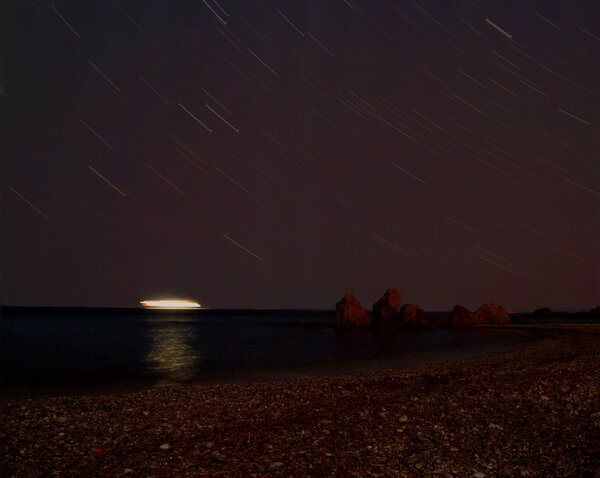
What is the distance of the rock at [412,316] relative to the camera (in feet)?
314

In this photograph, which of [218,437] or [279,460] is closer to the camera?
[279,460]

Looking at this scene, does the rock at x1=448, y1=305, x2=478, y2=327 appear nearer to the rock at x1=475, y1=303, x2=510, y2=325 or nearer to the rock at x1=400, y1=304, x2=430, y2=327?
the rock at x1=475, y1=303, x2=510, y2=325

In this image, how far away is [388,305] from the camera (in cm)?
9838

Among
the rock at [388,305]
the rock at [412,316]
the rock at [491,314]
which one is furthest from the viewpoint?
the rock at [388,305]

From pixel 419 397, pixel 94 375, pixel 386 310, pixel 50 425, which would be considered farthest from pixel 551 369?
pixel 386 310

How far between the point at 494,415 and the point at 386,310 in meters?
88.9

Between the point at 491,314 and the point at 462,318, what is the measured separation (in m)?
12.0

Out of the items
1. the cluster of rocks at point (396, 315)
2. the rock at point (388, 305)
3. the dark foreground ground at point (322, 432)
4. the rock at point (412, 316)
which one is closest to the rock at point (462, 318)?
the cluster of rocks at point (396, 315)

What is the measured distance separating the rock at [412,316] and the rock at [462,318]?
656cm

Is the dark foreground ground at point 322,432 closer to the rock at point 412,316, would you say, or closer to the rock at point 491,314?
the rock at point 412,316

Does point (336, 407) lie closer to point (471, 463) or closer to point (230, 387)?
point (471, 463)

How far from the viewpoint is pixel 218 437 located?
31.6 feet

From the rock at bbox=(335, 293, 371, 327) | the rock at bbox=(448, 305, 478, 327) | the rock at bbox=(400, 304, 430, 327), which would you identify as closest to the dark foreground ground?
the rock at bbox=(335, 293, 371, 327)

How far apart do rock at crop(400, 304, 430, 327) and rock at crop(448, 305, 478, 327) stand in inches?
258
